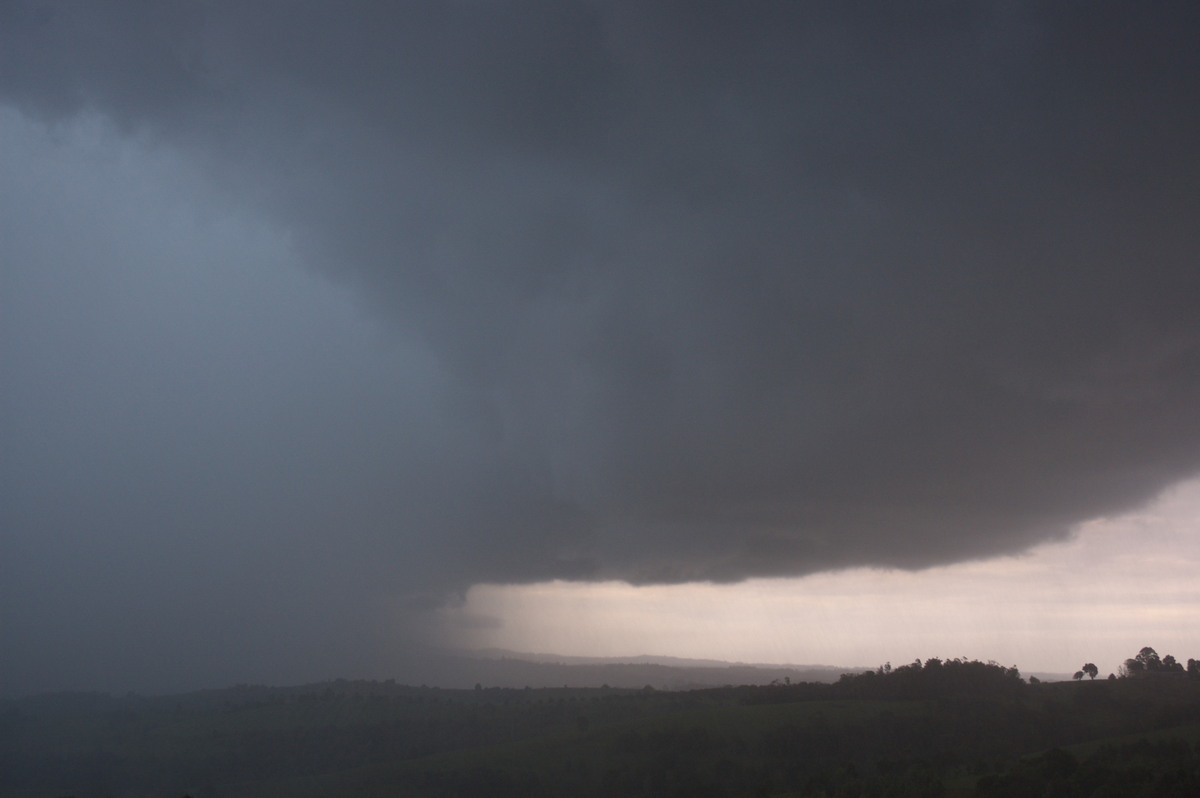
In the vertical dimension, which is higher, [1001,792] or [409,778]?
[1001,792]

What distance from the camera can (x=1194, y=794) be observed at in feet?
211

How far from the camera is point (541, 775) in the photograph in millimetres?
167500

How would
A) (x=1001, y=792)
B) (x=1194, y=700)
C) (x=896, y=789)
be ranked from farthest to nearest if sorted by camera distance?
(x=1194, y=700) < (x=896, y=789) < (x=1001, y=792)

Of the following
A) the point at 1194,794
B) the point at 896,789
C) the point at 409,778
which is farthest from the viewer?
the point at 409,778

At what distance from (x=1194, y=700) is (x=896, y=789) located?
90524mm

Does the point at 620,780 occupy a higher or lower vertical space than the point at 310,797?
higher

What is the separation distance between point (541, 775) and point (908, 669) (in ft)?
339

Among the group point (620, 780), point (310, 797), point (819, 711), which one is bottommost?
point (310, 797)

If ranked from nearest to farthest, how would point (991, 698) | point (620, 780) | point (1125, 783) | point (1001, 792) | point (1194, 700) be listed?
point (1125, 783) → point (1001, 792) → point (1194, 700) → point (620, 780) → point (991, 698)

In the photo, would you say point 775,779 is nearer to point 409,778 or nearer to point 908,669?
point 908,669

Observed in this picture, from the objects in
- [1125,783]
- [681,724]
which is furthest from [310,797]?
[1125,783]

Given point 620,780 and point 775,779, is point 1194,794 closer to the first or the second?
point 775,779

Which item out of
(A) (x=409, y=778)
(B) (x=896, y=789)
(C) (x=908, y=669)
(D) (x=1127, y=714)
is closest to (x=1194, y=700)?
(D) (x=1127, y=714)

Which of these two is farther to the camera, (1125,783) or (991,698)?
(991,698)
